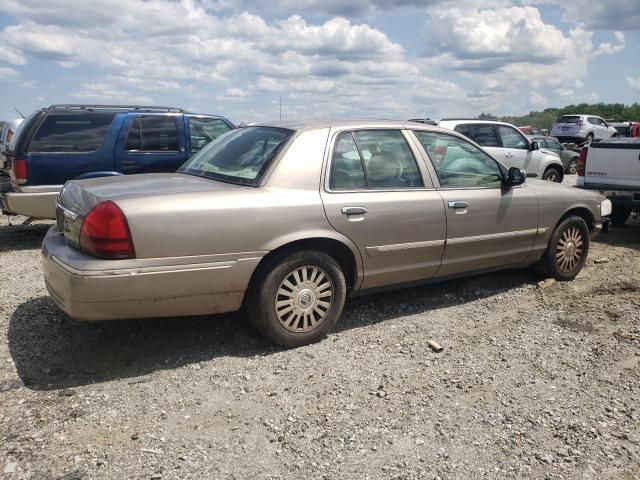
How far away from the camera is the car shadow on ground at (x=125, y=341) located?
3.81m

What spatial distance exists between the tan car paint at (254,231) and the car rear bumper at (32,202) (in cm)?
327

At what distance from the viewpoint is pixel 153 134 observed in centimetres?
810

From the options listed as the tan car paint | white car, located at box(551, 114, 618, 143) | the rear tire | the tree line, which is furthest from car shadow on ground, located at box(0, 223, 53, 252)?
the tree line

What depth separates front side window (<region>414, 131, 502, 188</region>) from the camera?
4.92 meters

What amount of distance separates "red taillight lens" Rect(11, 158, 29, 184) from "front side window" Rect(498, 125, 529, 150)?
8.95 m

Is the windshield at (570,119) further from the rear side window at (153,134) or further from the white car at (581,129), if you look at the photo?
the rear side window at (153,134)

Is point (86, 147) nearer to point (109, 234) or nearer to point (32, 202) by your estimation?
point (32, 202)

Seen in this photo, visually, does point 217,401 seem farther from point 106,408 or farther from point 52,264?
point 52,264

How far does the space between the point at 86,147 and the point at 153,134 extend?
91cm

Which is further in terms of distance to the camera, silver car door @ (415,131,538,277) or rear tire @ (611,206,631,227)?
rear tire @ (611,206,631,227)

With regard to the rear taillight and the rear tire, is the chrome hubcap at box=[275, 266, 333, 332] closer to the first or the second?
the rear taillight

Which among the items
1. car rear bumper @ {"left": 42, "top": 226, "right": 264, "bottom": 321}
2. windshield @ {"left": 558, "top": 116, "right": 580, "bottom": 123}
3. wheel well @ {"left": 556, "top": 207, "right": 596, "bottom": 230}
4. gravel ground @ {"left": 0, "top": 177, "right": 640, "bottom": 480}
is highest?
windshield @ {"left": 558, "top": 116, "right": 580, "bottom": 123}

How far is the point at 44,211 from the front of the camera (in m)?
7.28

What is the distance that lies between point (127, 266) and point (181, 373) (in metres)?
0.82
